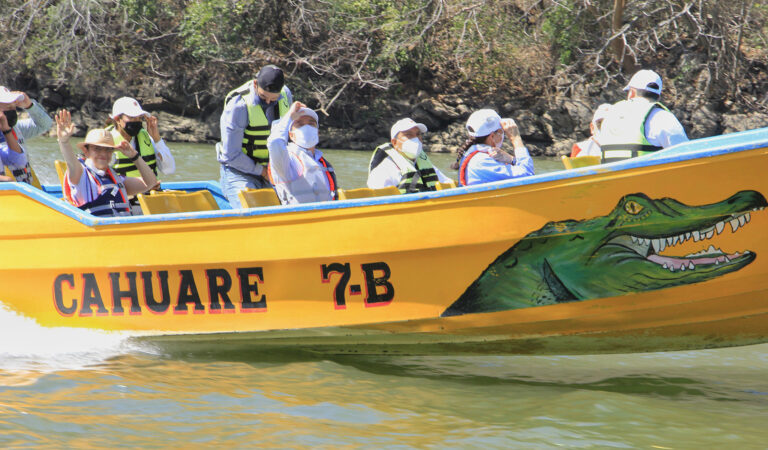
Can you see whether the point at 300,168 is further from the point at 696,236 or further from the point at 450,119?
the point at 450,119

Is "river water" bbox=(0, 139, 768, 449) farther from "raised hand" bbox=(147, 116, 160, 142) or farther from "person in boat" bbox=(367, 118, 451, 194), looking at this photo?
"raised hand" bbox=(147, 116, 160, 142)

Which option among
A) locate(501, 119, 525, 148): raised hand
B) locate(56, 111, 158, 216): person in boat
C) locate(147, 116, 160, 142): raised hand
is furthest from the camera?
locate(147, 116, 160, 142): raised hand

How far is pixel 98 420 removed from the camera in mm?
4082

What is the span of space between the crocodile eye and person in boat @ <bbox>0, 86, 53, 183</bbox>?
4538 millimetres

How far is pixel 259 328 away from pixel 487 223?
1568 mm

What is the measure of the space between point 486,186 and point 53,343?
2991 millimetres

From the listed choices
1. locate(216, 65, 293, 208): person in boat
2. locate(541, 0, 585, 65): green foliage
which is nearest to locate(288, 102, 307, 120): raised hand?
locate(216, 65, 293, 208): person in boat

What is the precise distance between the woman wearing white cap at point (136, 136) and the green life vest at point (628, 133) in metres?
3.22

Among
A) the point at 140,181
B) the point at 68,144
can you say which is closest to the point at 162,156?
the point at 140,181

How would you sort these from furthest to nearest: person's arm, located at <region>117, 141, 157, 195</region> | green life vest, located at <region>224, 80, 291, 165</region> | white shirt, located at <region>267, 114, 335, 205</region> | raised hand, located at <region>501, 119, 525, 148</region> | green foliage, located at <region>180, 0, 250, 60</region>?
1. green foliage, located at <region>180, 0, 250, 60</region>
2. green life vest, located at <region>224, 80, 291, 165</region>
3. person's arm, located at <region>117, 141, 157, 195</region>
4. white shirt, located at <region>267, 114, 335, 205</region>
5. raised hand, located at <region>501, 119, 525, 148</region>

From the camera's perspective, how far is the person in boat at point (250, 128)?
5867mm

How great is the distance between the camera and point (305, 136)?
5344mm

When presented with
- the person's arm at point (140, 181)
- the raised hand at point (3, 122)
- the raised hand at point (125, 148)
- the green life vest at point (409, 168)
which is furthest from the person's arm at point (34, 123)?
the green life vest at point (409, 168)

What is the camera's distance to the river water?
158 inches
